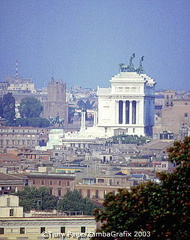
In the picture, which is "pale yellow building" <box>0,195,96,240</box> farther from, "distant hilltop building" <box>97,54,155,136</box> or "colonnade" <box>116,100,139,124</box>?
"colonnade" <box>116,100,139,124</box>

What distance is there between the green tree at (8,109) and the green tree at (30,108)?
1831mm

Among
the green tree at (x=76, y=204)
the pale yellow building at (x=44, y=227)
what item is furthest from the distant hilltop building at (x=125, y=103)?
the pale yellow building at (x=44, y=227)

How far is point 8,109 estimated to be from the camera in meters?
176

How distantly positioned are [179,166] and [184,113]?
118m

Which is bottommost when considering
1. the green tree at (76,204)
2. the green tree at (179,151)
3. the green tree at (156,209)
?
the green tree at (156,209)

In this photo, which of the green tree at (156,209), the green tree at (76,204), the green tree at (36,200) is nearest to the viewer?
the green tree at (156,209)

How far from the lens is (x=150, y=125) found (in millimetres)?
148000

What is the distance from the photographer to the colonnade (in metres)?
143

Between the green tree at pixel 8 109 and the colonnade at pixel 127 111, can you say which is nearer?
the colonnade at pixel 127 111

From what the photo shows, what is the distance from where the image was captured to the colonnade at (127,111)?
470 feet

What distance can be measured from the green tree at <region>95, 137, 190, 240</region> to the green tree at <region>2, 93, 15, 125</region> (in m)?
136

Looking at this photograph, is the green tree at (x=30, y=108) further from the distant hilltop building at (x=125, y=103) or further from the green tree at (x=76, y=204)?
the green tree at (x=76, y=204)

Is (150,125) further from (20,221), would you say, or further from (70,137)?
(20,221)

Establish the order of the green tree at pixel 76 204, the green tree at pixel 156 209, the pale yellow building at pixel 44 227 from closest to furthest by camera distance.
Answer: the green tree at pixel 156 209
the pale yellow building at pixel 44 227
the green tree at pixel 76 204
